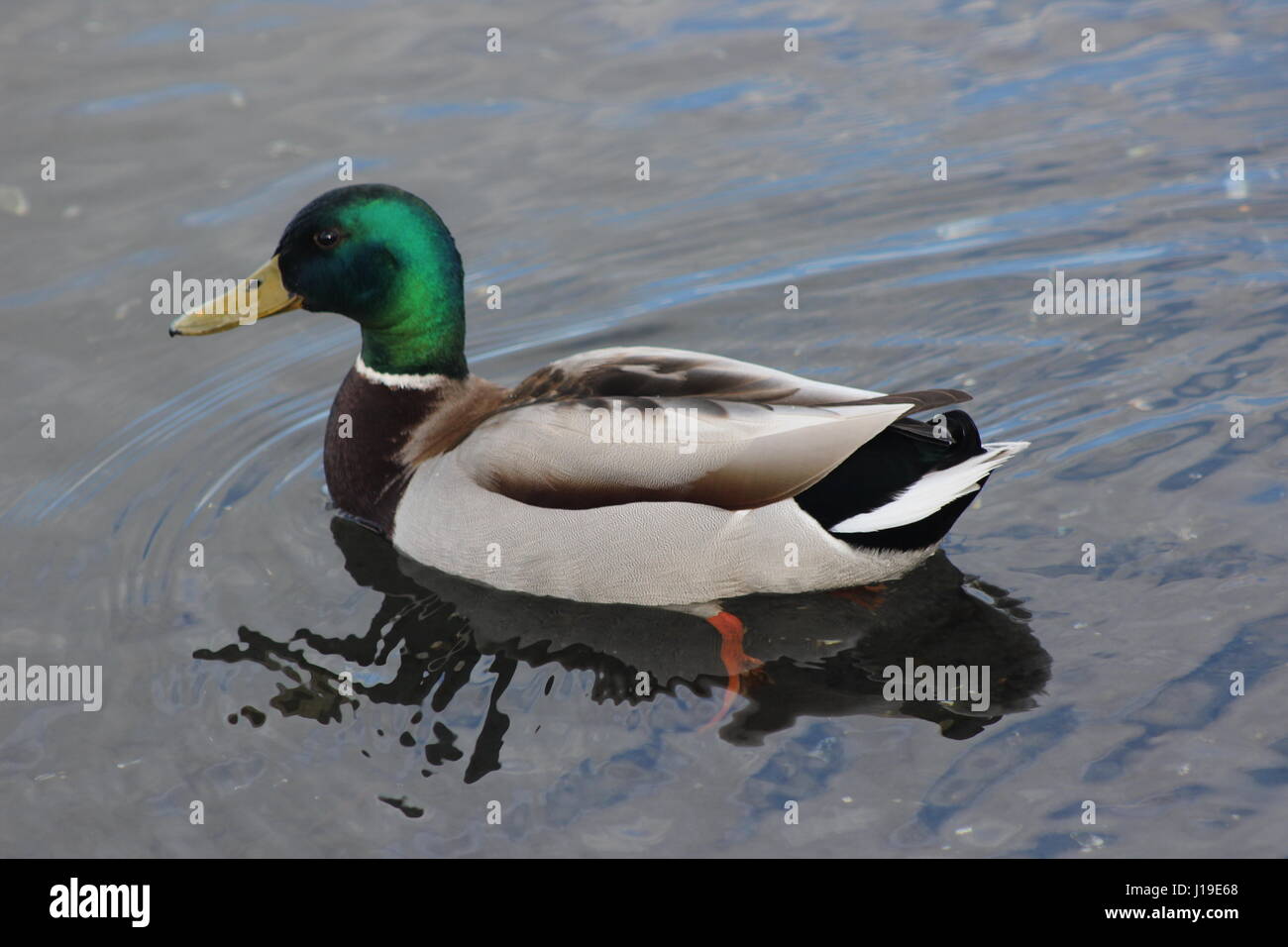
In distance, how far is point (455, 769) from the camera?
504 centimetres

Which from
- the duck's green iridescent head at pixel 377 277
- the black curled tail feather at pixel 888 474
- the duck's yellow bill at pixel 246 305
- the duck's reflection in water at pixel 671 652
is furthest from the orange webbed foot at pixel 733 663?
the duck's yellow bill at pixel 246 305

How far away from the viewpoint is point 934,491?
17.6ft

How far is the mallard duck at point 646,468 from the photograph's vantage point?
17.8 ft

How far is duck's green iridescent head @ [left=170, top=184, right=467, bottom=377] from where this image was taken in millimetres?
6047

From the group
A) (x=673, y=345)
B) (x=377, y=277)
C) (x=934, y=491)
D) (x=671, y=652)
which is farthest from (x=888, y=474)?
(x=673, y=345)

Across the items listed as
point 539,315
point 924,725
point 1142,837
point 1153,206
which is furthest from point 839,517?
point 1153,206

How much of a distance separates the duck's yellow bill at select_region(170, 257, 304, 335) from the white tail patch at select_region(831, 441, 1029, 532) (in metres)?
2.54

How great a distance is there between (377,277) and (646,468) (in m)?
1.46

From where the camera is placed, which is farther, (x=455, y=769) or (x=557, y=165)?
(x=557, y=165)

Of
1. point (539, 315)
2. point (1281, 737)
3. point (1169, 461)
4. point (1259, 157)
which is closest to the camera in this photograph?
point (1281, 737)

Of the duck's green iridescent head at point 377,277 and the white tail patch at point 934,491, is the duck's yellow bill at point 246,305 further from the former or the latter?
the white tail patch at point 934,491

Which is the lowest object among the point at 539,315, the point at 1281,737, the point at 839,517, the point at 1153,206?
the point at 1281,737
